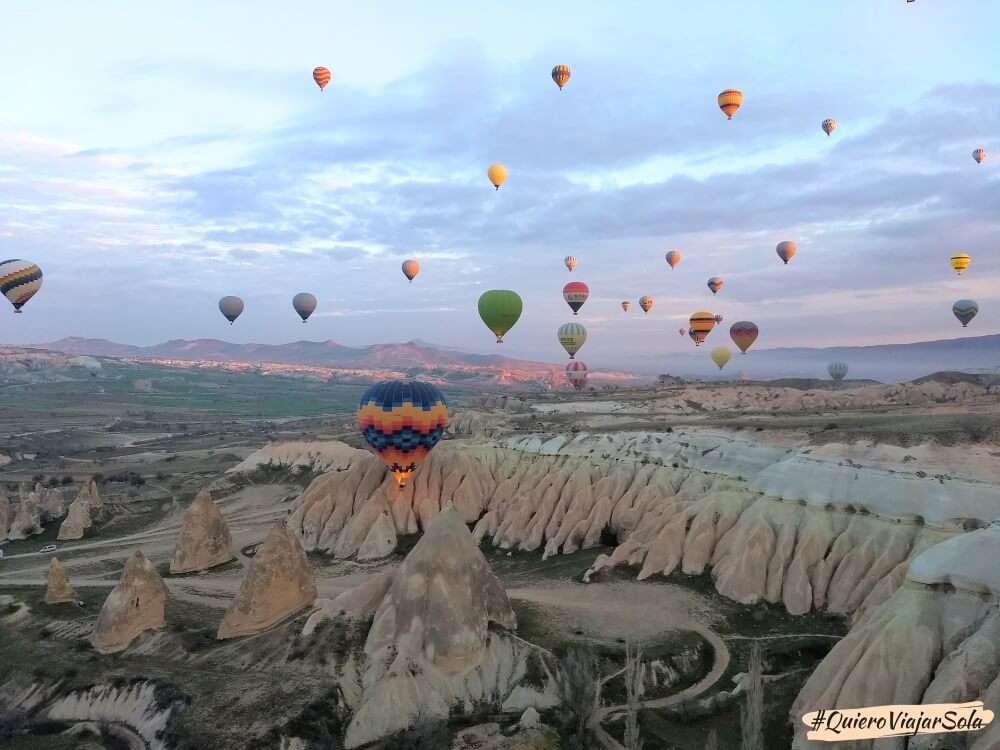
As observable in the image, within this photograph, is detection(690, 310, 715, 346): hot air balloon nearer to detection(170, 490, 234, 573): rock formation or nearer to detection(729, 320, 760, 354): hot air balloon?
detection(729, 320, 760, 354): hot air balloon

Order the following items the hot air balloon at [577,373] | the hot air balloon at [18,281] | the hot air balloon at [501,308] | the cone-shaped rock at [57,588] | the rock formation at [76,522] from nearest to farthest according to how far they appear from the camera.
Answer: the cone-shaped rock at [57,588]
the rock formation at [76,522]
the hot air balloon at [501,308]
the hot air balloon at [18,281]
the hot air balloon at [577,373]

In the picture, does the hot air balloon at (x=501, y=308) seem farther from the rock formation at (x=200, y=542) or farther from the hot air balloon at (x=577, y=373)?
the hot air balloon at (x=577, y=373)

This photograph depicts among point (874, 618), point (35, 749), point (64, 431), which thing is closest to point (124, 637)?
point (35, 749)

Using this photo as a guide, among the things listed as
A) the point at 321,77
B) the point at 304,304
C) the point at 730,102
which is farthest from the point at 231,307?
the point at 730,102

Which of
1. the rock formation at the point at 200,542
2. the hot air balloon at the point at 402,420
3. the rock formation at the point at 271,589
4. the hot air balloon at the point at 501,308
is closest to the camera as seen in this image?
the rock formation at the point at 271,589

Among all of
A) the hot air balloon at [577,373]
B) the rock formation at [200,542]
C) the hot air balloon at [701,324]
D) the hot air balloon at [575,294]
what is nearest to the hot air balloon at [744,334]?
the hot air balloon at [701,324]
